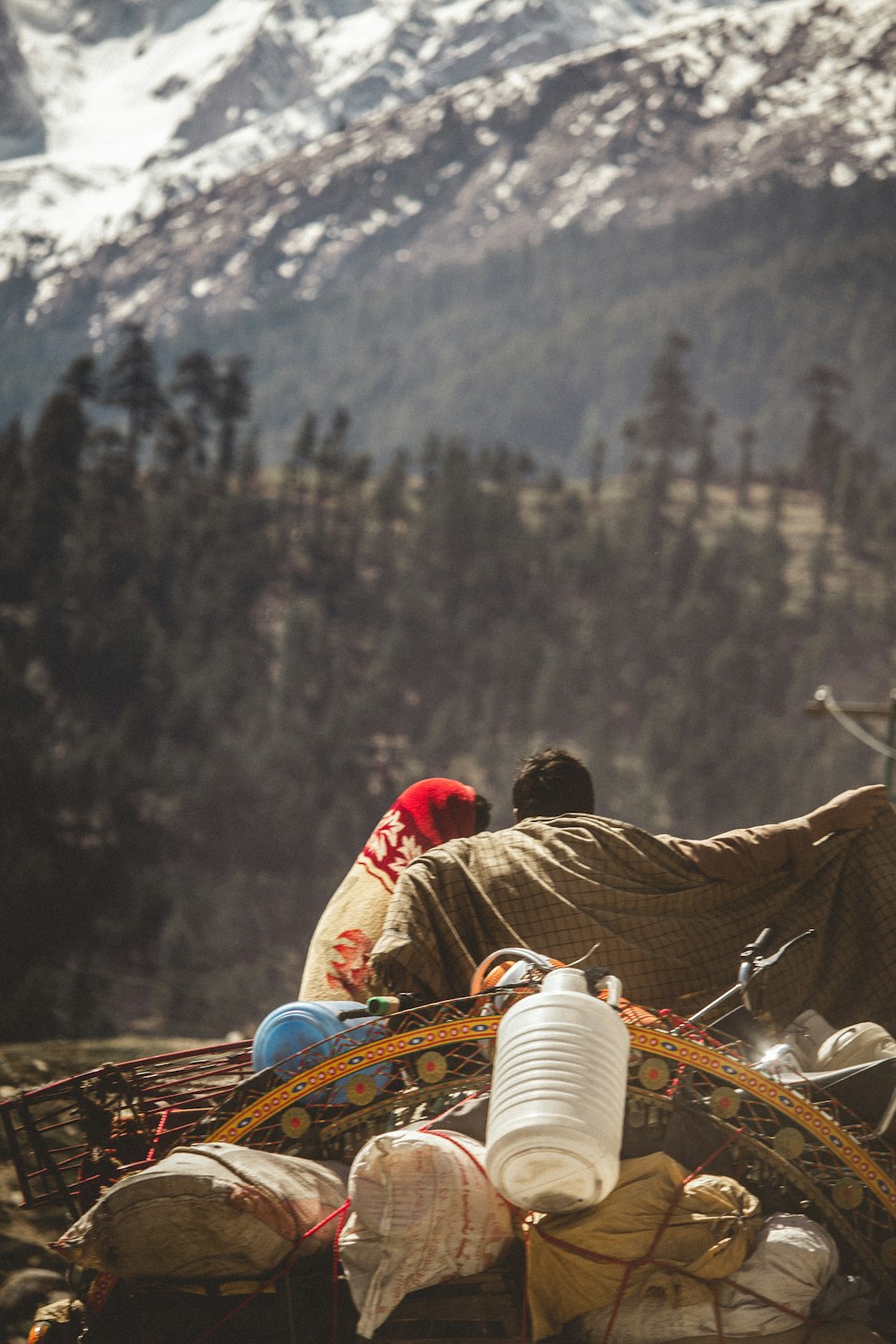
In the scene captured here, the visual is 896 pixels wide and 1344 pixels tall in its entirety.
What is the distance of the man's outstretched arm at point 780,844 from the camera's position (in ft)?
12.5

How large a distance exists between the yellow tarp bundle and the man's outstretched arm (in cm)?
112

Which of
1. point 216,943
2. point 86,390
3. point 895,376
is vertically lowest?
point 895,376

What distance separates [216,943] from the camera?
46.2 metres

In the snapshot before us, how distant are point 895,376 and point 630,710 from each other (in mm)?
57629

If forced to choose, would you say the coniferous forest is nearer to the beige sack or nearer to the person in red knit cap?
the person in red knit cap

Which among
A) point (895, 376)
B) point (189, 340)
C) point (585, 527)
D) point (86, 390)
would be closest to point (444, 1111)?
point (86, 390)

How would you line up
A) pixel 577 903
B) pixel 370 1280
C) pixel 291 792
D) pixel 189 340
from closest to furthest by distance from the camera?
1. pixel 370 1280
2. pixel 577 903
3. pixel 291 792
4. pixel 189 340

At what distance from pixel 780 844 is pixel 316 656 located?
5467 centimetres

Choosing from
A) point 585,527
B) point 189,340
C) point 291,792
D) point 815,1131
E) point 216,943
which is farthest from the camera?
point 189,340

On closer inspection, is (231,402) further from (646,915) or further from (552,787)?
(646,915)

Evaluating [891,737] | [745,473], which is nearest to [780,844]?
[891,737]

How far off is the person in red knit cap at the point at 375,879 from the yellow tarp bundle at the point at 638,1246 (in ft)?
4.24

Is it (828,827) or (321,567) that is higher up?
(828,827)

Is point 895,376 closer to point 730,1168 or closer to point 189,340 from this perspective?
point 189,340
